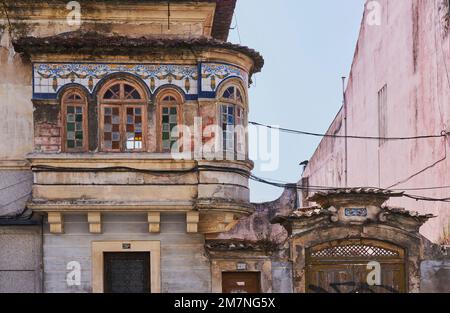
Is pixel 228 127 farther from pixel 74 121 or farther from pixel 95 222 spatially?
pixel 95 222

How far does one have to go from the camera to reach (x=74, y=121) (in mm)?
19672

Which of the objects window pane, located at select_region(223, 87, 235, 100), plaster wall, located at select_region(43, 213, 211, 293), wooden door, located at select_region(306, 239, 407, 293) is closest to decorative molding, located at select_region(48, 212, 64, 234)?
plaster wall, located at select_region(43, 213, 211, 293)

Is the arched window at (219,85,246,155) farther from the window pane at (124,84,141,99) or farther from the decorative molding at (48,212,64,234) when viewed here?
the decorative molding at (48,212,64,234)

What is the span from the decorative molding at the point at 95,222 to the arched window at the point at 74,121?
1362mm

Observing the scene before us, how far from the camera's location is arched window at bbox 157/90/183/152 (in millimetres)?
19672

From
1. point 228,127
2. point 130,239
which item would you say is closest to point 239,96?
point 228,127

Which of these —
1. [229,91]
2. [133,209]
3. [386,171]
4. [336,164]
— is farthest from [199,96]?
[336,164]

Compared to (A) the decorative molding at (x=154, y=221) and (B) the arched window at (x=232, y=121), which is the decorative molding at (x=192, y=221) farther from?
(B) the arched window at (x=232, y=121)

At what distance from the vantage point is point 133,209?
63.5 feet

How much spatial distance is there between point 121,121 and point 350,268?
18.3 ft

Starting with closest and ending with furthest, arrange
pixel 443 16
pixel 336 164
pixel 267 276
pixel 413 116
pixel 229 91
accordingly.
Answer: pixel 267 276, pixel 229 91, pixel 443 16, pixel 413 116, pixel 336 164

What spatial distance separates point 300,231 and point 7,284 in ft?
20.5

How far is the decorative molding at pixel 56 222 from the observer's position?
63.5 ft

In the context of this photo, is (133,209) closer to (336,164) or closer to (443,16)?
(443,16)
